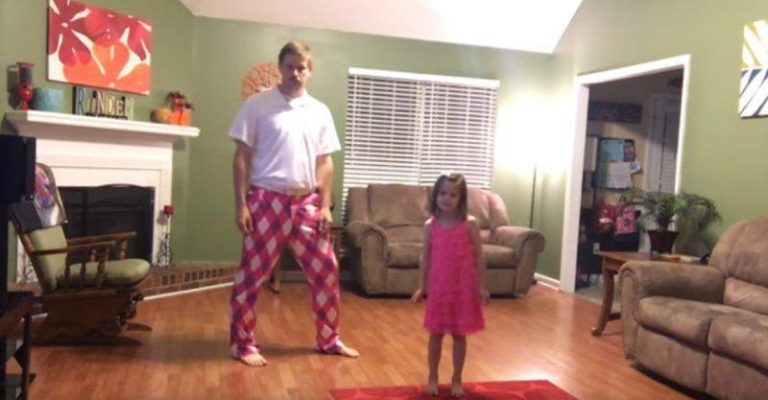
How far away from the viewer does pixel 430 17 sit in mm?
5777

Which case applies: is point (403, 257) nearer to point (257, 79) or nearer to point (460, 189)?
point (257, 79)

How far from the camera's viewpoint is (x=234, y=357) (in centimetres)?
325

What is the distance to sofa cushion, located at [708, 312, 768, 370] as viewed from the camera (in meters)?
2.61

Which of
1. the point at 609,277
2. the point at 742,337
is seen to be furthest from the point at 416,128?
the point at 742,337

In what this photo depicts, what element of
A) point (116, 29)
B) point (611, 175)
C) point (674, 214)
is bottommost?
point (674, 214)

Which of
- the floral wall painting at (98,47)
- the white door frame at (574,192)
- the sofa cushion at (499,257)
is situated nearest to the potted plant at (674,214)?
the sofa cushion at (499,257)

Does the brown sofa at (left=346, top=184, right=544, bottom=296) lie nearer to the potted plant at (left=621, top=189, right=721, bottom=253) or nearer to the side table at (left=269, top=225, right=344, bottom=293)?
the side table at (left=269, top=225, right=344, bottom=293)

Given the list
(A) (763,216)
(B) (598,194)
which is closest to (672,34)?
(A) (763,216)

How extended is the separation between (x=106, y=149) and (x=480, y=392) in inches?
131

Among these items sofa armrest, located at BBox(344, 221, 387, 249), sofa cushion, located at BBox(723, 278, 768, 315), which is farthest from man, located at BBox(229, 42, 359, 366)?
sofa cushion, located at BBox(723, 278, 768, 315)

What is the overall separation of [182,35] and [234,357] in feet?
10.2

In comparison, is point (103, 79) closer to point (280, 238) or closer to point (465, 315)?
point (280, 238)

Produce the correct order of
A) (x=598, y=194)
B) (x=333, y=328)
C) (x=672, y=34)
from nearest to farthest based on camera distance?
(x=333, y=328) → (x=672, y=34) → (x=598, y=194)

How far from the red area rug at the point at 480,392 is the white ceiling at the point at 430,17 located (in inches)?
144
